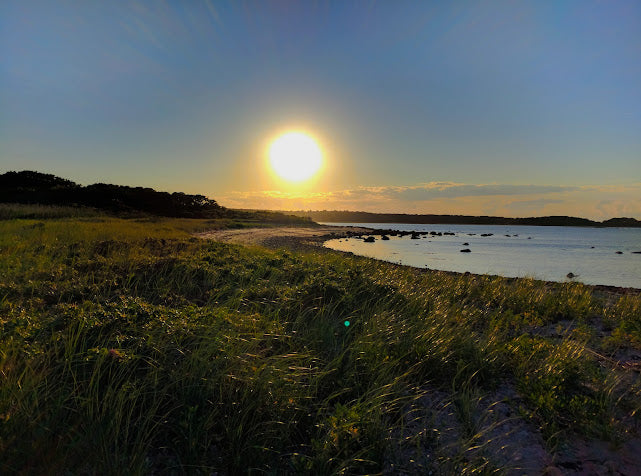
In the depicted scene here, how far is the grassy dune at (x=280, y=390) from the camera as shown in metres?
3.44

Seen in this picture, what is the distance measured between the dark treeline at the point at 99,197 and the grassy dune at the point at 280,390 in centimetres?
4932

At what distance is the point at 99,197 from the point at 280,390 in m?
61.8

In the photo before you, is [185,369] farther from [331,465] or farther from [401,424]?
[401,424]

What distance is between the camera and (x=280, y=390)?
4230 mm

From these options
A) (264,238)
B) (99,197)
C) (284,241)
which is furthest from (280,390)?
(99,197)

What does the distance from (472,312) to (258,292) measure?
17.0 ft

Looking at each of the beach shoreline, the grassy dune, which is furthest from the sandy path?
the grassy dune

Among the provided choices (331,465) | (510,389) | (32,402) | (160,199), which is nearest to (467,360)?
(510,389)

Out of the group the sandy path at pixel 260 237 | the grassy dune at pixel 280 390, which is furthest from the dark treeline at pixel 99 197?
the grassy dune at pixel 280 390

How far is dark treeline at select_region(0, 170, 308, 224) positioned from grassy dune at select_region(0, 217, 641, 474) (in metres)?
49.3

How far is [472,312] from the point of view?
8727mm

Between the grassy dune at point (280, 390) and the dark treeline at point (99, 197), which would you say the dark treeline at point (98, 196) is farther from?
the grassy dune at point (280, 390)

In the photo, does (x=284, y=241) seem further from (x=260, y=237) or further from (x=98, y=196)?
(x=98, y=196)

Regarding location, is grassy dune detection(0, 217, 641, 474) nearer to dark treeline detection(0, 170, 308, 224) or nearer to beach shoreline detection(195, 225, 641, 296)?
beach shoreline detection(195, 225, 641, 296)
